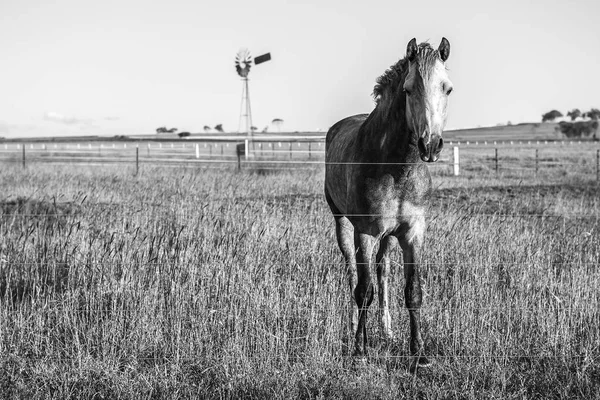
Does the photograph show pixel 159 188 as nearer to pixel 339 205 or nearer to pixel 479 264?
pixel 339 205

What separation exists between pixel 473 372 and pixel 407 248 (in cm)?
118

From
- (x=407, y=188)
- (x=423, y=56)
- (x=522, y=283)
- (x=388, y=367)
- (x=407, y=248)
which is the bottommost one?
(x=388, y=367)

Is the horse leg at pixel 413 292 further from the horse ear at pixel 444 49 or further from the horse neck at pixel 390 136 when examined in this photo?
the horse ear at pixel 444 49

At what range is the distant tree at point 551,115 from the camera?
13388 centimetres

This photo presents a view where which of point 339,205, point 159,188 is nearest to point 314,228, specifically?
point 339,205

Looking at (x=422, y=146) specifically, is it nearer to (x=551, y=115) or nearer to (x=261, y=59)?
(x=261, y=59)

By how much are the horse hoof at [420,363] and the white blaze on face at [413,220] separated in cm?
96

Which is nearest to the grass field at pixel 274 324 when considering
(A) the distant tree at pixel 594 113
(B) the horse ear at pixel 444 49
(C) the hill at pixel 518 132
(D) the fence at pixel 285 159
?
(B) the horse ear at pixel 444 49

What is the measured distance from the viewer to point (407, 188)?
5.26 metres

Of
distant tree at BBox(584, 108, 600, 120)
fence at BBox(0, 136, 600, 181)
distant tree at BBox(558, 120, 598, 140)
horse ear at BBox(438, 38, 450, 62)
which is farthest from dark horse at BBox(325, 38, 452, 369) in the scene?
distant tree at BBox(584, 108, 600, 120)

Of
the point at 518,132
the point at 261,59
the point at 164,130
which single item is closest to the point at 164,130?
the point at 164,130

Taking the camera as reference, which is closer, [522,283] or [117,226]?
[522,283]

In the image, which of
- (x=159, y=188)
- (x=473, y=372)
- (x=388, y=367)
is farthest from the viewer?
(x=159, y=188)

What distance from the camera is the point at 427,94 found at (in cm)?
446
